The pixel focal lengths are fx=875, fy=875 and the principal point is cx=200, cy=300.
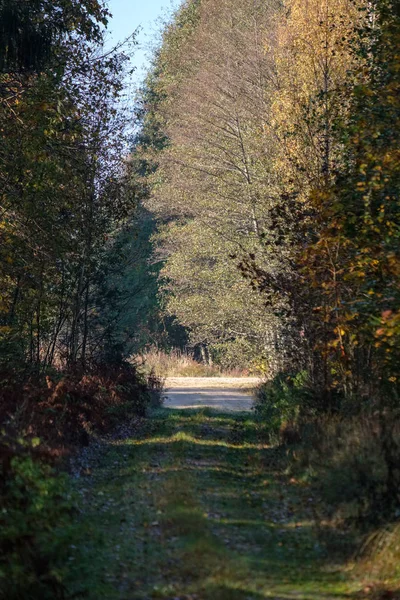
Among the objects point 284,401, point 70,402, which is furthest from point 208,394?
point 70,402

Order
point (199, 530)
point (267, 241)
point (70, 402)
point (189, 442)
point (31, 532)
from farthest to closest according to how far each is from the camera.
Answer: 1. point (267, 241)
2. point (70, 402)
3. point (189, 442)
4. point (199, 530)
5. point (31, 532)

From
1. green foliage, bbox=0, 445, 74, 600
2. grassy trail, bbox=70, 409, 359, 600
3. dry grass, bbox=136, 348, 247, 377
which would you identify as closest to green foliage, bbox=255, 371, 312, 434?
grassy trail, bbox=70, 409, 359, 600

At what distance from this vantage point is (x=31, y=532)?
7066mm

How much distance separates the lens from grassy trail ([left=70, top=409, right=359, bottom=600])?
7.57m

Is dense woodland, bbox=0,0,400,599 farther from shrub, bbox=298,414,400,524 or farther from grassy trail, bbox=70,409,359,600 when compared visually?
grassy trail, bbox=70,409,359,600

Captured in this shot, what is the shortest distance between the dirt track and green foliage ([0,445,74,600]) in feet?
54.5

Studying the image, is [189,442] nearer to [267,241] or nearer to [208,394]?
[267,241]

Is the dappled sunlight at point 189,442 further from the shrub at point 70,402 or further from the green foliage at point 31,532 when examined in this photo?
the green foliage at point 31,532

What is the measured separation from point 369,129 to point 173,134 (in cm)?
2802

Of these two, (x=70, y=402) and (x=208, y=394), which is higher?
(x=70, y=402)

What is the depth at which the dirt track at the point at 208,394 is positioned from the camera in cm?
2627

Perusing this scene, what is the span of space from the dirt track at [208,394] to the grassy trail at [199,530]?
10.7 metres

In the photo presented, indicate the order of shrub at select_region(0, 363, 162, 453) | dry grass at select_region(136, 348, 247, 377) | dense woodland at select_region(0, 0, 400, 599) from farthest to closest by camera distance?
1. dry grass at select_region(136, 348, 247, 377)
2. shrub at select_region(0, 363, 162, 453)
3. dense woodland at select_region(0, 0, 400, 599)

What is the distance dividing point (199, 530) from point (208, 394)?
2194 cm
